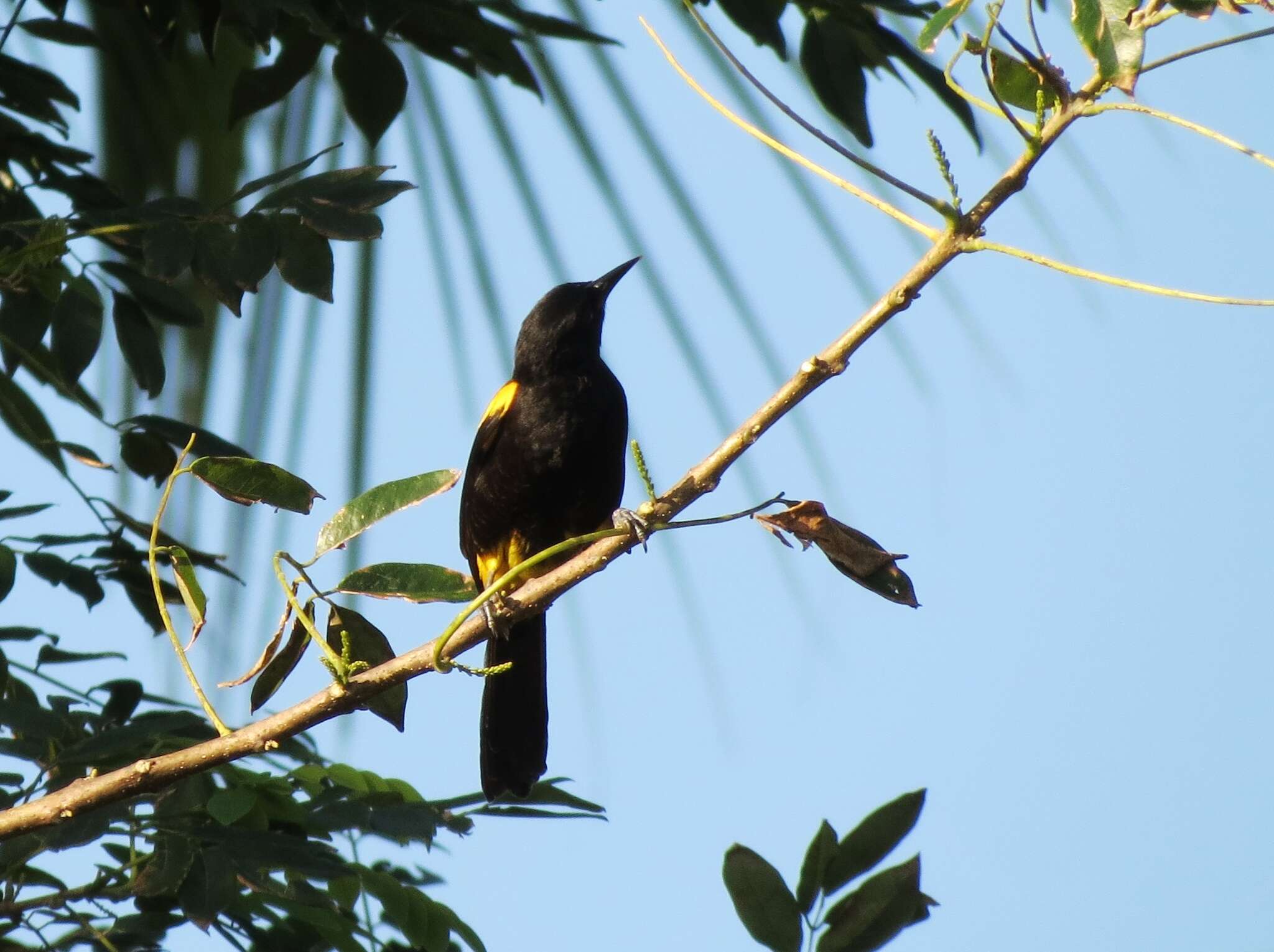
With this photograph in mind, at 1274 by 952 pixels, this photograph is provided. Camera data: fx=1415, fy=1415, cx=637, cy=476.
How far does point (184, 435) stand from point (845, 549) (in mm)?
1141

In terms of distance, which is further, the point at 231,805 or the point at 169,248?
the point at 169,248

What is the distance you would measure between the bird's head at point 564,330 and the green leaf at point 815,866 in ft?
6.81

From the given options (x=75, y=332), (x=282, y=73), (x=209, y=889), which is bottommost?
(x=209, y=889)

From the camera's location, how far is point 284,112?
2.12 metres

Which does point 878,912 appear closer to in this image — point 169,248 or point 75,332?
point 169,248

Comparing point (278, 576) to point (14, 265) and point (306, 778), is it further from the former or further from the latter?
point (14, 265)

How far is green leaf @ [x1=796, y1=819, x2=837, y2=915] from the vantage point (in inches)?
44.2

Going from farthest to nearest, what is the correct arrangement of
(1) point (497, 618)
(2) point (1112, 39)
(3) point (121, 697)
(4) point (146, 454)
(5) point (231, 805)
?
(4) point (146, 454)
(3) point (121, 697)
(5) point (231, 805)
(1) point (497, 618)
(2) point (1112, 39)

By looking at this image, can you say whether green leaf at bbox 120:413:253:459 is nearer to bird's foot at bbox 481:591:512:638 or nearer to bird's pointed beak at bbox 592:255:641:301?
bird's foot at bbox 481:591:512:638

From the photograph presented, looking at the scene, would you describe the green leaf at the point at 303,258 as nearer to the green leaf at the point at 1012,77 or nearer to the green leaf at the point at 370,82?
the green leaf at the point at 370,82

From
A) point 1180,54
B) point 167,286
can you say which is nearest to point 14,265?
point 167,286

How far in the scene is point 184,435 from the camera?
1978 millimetres

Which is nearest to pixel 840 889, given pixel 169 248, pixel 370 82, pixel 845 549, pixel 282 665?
pixel 845 549

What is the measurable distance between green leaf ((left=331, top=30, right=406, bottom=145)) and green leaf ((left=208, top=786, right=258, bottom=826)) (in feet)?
3.05
